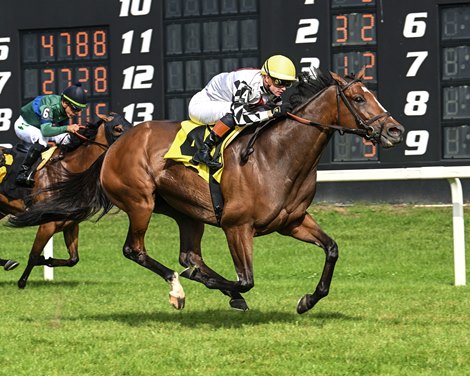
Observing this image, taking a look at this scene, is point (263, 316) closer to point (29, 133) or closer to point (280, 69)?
point (280, 69)

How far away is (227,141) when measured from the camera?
7035 mm

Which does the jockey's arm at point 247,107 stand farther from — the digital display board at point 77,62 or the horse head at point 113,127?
the digital display board at point 77,62

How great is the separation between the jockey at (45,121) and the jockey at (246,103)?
2.29 meters

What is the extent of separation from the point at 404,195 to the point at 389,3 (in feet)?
7.13

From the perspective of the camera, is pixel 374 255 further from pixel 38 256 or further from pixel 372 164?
pixel 38 256

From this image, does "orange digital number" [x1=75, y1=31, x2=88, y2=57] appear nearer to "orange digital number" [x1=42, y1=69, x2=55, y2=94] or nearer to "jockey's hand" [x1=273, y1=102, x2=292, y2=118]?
"orange digital number" [x1=42, y1=69, x2=55, y2=94]

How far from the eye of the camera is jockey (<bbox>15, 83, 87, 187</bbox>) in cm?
948

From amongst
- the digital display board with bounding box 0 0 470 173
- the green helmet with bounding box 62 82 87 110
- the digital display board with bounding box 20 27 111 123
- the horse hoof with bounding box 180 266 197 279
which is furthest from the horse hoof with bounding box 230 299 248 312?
the digital display board with bounding box 20 27 111 123

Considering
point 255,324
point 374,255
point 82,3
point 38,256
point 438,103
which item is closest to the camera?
point 255,324

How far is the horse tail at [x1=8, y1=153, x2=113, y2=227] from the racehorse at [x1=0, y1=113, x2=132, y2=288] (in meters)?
0.94

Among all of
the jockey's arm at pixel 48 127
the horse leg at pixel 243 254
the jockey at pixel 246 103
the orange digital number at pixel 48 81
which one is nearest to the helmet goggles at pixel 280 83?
the jockey at pixel 246 103

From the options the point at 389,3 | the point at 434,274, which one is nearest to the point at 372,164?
the point at 389,3

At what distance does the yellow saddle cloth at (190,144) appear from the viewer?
705 centimetres

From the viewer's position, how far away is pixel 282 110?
7086 mm
